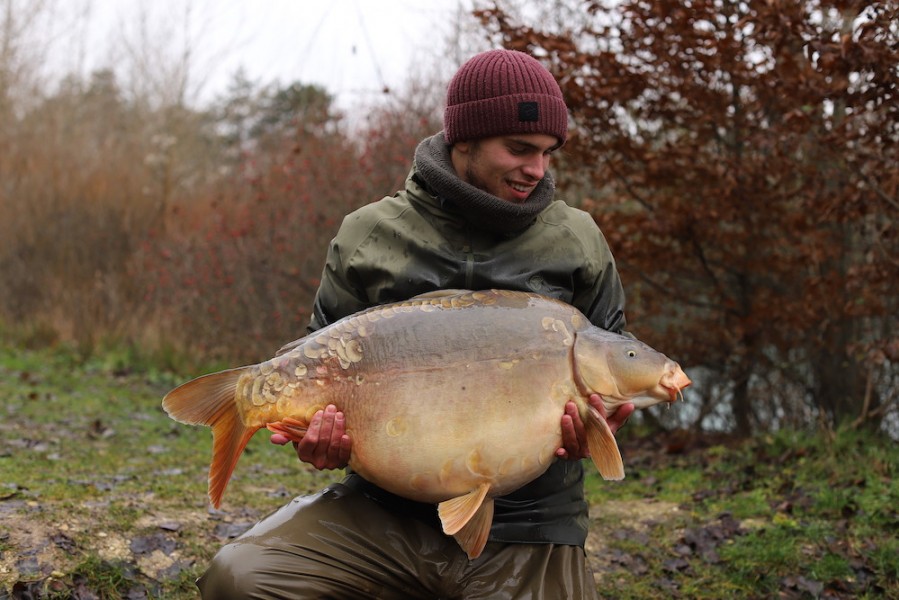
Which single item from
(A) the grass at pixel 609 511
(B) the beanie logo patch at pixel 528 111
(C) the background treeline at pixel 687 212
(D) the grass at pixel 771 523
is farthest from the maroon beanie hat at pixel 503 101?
(C) the background treeline at pixel 687 212

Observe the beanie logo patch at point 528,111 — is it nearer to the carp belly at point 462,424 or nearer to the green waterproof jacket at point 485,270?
the green waterproof jacket at point 485,270

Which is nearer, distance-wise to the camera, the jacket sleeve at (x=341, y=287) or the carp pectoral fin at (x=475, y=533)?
the carp pectoral fin at (x=475, y=533)

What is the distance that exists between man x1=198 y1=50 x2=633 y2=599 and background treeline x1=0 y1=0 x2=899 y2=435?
7.95 feet

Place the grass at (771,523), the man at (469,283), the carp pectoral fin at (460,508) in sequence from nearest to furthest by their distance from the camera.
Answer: the carp pectoral fin at (460,508), the man at (469,283), the grass at (771,523)

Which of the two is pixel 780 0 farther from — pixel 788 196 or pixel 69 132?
pixel 69 132

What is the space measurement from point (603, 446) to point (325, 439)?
2.16 feet

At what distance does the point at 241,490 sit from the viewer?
431cm

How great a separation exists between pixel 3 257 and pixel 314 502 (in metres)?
10.2

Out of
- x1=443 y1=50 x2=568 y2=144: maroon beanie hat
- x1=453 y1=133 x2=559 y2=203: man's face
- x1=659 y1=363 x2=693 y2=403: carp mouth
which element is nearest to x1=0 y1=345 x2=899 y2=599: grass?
x1=659 y1=363 x2=693 y2=403: carp mouth

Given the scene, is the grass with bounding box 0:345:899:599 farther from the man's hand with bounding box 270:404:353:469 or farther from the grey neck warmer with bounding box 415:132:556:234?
the grey neck warmer with bounding box 415:132:556:234

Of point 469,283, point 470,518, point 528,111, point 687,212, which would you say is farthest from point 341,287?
point 687,212

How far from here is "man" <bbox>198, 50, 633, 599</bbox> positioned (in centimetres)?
232

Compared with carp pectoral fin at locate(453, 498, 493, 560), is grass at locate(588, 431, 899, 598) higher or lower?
lower

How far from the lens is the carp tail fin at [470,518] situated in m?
2.11
